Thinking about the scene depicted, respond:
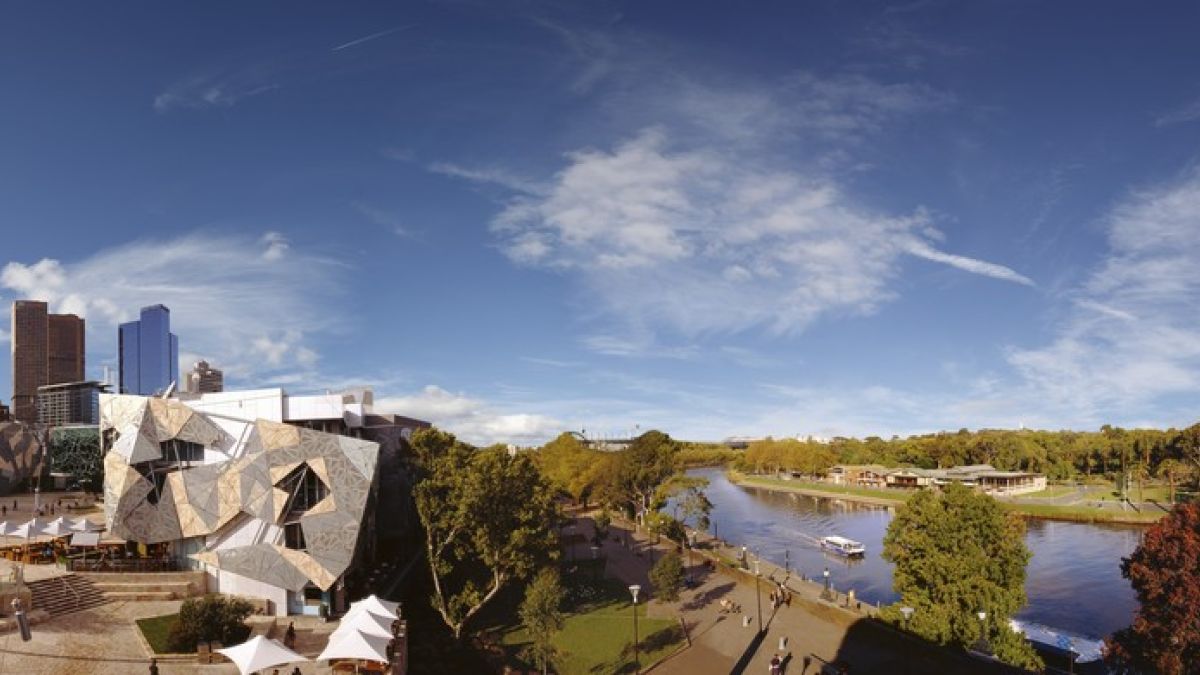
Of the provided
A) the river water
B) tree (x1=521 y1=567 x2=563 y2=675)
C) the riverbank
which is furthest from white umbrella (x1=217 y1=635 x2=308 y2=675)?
the riverbank

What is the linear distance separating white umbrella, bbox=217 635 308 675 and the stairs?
51.6 feet

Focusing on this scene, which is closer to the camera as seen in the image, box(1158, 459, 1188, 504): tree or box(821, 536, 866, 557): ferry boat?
box(821, 536, 866, 557): ferry boat

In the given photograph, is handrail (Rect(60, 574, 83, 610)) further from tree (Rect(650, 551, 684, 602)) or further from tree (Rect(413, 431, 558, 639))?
tree (Rect(650, 551, 684, 602))

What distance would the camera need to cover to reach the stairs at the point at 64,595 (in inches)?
1427

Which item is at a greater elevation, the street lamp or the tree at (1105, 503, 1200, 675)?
the tree at (1105, 503, 1200, 675)

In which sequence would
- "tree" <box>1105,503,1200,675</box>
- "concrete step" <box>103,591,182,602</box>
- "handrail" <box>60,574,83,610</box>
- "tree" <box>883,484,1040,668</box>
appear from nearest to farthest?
"tree" <box>1105,503,1200,675</box>, "tree" <box>883,484,1040,668</box>, "handrail" <box>60,574,83,610</box>, "concrete step" <box>103,591,182,602</box>

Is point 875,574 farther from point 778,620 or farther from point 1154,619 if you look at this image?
point 1154,619

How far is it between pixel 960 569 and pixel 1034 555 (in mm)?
32014

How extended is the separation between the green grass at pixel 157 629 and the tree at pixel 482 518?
1214 centimetres

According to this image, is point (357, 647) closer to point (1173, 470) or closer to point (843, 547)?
point (843, 547)

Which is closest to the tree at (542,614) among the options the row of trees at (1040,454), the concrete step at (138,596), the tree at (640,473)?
the concrete step at (138,596)

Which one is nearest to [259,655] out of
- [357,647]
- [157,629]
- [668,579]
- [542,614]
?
[357,647]

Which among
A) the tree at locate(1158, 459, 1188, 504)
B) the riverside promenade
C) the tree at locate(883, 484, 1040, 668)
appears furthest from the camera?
the tree at locate(1158, 459, 1188, 504)

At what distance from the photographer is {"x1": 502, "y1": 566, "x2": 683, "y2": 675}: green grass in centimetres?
3672
